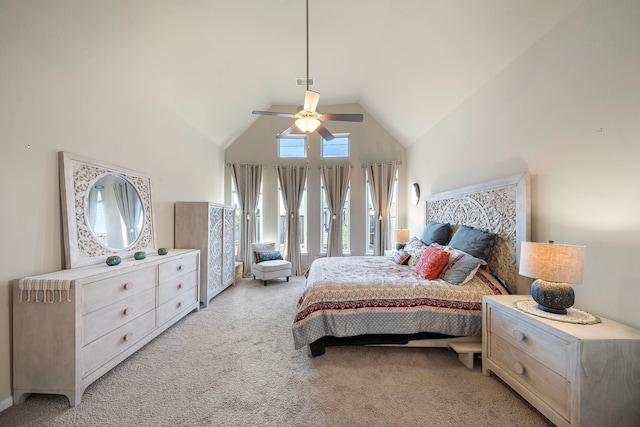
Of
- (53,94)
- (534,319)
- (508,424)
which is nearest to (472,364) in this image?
(508,424)

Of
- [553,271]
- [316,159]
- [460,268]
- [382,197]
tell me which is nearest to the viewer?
[553,271]

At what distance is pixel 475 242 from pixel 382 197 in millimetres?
2821

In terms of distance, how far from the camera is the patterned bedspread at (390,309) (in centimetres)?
223

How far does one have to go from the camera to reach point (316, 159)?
18.2 ft

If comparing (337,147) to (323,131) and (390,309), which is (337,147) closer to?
(323,131)

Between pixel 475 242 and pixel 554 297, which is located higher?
pixel 475 242

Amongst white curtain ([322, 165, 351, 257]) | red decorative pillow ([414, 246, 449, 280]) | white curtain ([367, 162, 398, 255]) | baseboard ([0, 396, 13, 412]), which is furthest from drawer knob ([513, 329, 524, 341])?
white curtain ([322, 165, 351, 257])

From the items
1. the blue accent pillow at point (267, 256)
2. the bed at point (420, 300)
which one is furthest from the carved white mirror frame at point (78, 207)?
the blue accent pillow at point (267, 256)

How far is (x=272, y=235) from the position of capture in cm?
557

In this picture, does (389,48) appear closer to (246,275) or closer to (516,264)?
(516,264)

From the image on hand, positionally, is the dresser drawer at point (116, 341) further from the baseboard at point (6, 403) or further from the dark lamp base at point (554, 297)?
the dark lamp base at point (554, 297)

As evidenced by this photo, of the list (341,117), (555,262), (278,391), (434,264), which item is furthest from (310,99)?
(278,391)

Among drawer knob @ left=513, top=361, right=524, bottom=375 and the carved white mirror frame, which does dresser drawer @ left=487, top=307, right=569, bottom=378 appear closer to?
drawer knob @ left=513, top=361, right=524, bottom=375

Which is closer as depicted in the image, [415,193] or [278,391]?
[278,391]
